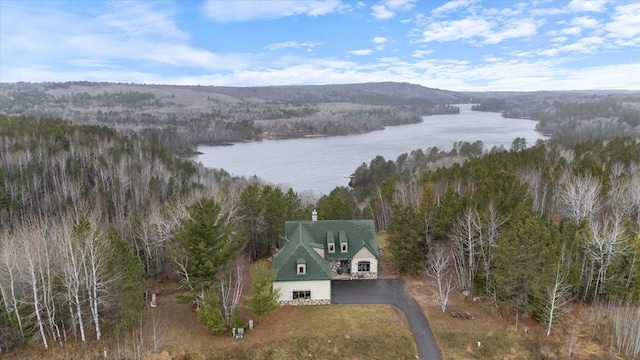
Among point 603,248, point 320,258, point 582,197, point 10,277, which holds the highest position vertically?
point 582,197

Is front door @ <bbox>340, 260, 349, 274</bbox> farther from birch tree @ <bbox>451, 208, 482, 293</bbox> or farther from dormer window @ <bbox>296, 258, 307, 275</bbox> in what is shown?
birch tree @ <bbox>451, 208, 482, 293</bbox>

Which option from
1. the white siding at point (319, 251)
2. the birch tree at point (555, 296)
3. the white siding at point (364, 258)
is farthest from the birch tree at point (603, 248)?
the white siding at point (319, 251)

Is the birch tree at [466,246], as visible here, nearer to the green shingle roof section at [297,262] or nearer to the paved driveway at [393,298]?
the paved driveway at [393,298]

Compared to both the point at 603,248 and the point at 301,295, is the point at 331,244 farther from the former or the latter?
the point at 603,248

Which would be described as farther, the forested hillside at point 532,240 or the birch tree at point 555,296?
the forested hillside at point 532,240

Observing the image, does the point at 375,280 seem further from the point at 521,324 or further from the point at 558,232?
the point at 558,232

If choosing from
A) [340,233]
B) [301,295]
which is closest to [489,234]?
[340,233]

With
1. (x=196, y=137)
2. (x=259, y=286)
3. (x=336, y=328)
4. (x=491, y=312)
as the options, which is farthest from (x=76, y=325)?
(x=196, y=137)
